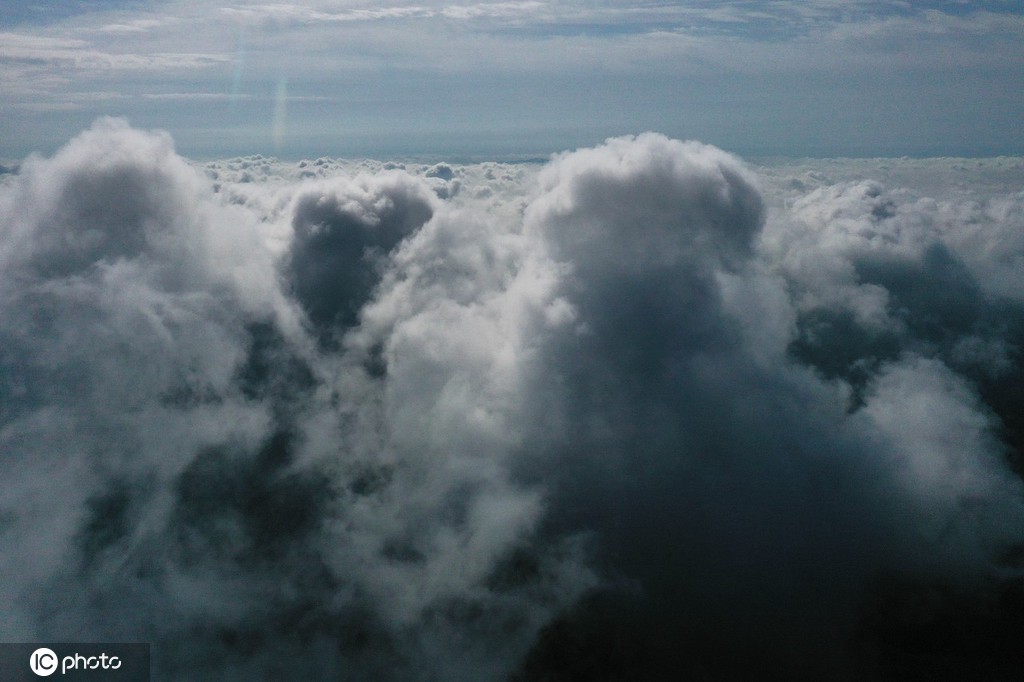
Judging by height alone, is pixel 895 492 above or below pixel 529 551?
above

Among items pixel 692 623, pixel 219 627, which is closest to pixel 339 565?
pixel 219 627

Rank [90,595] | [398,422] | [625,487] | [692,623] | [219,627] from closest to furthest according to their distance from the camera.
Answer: [692,623] → [219,627] → [90,595] → [625,487] → [398,422]

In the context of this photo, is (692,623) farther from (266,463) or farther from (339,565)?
(266,463)

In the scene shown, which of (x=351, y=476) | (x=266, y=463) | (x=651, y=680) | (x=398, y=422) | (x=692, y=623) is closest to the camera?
(x=651, y=680)

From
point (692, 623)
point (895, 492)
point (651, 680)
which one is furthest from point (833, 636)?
point (895, 492)

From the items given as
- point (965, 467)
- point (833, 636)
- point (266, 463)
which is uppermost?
point (965, 467)

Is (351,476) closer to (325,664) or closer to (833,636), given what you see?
(325,664)

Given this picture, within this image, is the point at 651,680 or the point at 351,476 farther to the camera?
the point at 351,476
